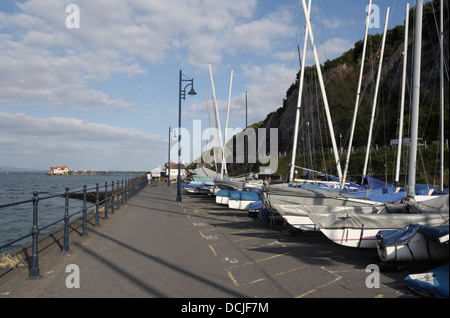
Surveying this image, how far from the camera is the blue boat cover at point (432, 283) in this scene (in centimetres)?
527

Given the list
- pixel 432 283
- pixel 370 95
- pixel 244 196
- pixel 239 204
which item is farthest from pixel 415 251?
pixel 370 95

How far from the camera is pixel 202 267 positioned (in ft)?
23.2

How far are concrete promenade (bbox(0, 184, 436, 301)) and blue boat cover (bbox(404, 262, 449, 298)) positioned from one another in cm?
17

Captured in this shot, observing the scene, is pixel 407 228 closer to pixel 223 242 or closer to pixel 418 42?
pixel 223 242

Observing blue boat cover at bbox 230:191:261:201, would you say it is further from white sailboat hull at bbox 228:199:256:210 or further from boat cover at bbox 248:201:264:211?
boat cover at bbox 248:201:264:211

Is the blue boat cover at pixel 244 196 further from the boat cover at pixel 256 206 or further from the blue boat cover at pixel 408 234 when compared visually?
the blue boat cover at pixel 408 234

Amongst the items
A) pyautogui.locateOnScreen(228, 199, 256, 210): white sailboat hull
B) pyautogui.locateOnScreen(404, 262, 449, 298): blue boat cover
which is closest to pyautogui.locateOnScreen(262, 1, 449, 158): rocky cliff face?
pyautogui.locateOnScreen(228, 199, 256, 210): white sailboat hull

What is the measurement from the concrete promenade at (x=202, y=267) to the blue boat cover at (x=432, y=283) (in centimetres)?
17

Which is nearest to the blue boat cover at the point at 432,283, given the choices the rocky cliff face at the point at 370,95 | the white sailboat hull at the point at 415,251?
the white sailboat hull at the point at 415,251

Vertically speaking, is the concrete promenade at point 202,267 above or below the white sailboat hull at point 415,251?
below
